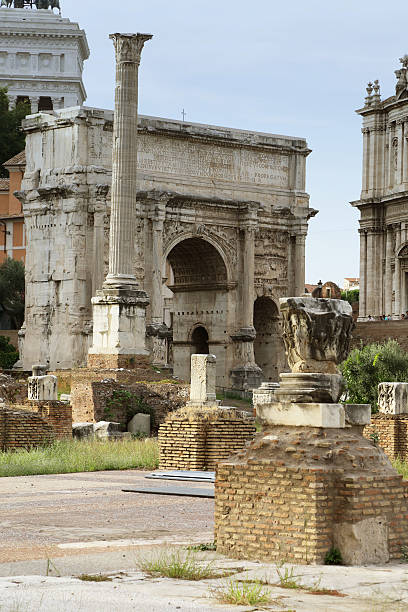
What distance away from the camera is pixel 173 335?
4781 cm

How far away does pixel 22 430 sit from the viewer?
69.4ft

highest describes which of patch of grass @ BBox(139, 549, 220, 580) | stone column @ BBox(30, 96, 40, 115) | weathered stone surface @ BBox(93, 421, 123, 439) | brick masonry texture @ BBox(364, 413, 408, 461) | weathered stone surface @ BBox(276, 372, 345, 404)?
stone column @ BBox(30, 96, 40, 115)

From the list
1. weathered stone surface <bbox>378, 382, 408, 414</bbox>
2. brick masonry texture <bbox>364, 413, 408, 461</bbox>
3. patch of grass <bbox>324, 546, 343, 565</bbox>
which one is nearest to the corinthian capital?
weathered stone surface <bbox>378, 382, 408, 414</bbox>

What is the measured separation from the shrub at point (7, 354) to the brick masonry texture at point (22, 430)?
90.1 ft

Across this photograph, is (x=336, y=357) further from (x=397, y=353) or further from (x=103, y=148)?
(x=103, y=148)

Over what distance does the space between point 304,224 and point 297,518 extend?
39.4 metres

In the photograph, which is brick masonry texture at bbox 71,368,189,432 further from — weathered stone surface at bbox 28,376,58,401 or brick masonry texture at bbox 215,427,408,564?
brick masonry texture at bbox 215,427,408,564

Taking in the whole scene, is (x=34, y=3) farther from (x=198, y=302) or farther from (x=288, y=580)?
(x=288, y=580)

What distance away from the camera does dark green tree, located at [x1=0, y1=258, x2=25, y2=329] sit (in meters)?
57.3

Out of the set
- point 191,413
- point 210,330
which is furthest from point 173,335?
point 191,413

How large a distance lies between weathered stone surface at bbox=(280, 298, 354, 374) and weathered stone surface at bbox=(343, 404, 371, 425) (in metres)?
0.32

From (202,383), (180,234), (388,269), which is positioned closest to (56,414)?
(202,383)

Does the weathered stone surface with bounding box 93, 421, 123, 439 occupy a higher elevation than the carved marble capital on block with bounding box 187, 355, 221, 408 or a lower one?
lower

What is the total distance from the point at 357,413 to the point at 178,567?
93.1 inches
